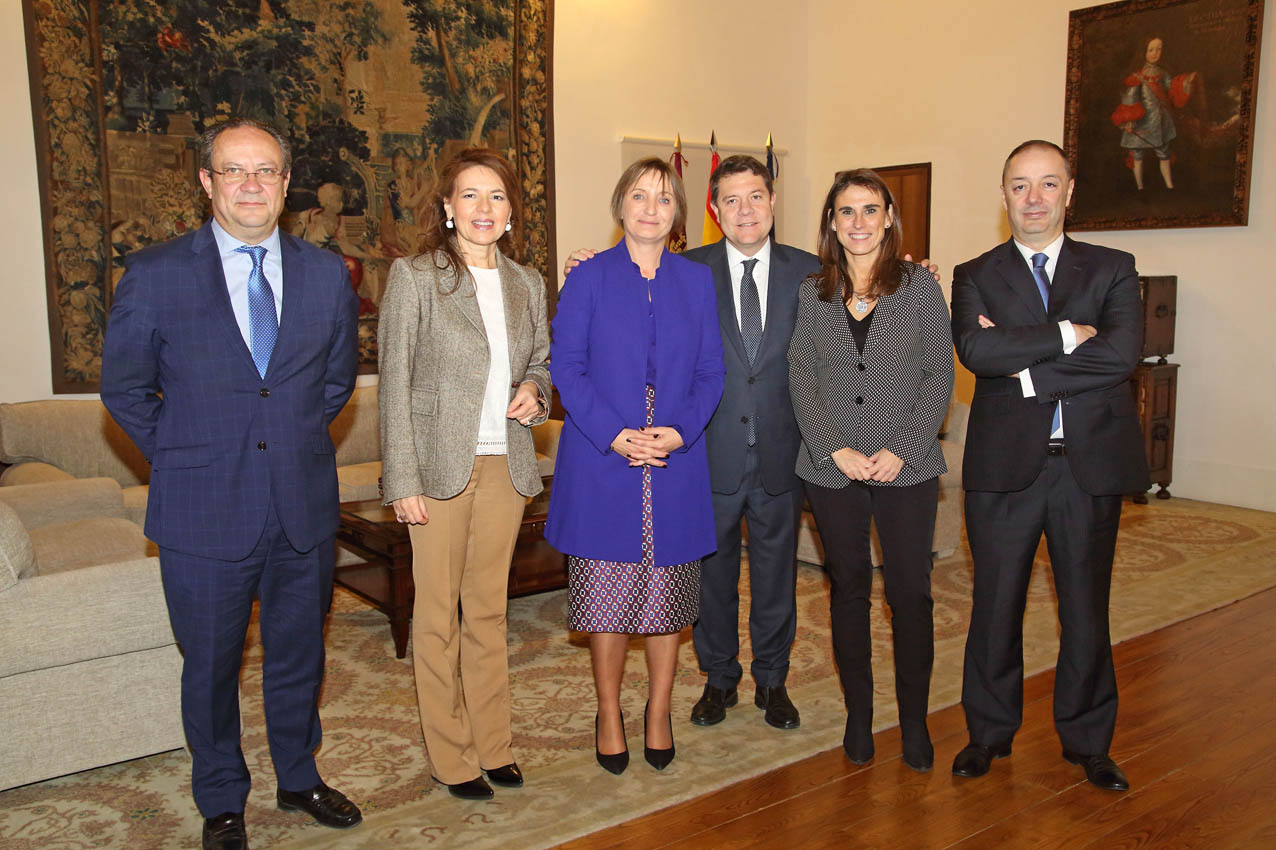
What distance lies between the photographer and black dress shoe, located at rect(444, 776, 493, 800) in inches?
114

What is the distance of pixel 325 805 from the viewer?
9.14 ft

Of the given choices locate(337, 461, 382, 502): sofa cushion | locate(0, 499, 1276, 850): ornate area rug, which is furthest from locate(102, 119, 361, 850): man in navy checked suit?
locate(337, 461, 382, 502): sofa cushion

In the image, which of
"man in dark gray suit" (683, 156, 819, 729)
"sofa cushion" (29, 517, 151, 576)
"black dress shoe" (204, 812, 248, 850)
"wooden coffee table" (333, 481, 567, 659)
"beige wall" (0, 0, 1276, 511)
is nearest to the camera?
"black dress shoe" (204, 812, 248, 850)

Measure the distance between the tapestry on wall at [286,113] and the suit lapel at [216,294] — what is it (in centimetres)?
243

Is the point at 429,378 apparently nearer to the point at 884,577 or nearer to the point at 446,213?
the point at 446,213

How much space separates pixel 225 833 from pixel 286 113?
16.5 ft

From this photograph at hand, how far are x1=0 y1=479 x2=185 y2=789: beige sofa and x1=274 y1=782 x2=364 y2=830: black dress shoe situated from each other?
64 cm

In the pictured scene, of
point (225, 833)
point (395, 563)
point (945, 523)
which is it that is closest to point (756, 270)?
point (395, 563)

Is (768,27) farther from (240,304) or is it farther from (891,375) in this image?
(240,304)

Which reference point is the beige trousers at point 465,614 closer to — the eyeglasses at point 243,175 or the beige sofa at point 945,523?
the eyeglasses at point 243,175

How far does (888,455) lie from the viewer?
2863 millimetres

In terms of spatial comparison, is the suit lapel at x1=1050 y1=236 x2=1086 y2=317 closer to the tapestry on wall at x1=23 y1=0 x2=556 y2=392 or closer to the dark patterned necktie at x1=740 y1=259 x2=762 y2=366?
the dark patterned necktie at x1=740 y1=259 x2=762 y2=366

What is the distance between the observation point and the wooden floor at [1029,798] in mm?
2686

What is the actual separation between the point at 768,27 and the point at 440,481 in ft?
25.3
